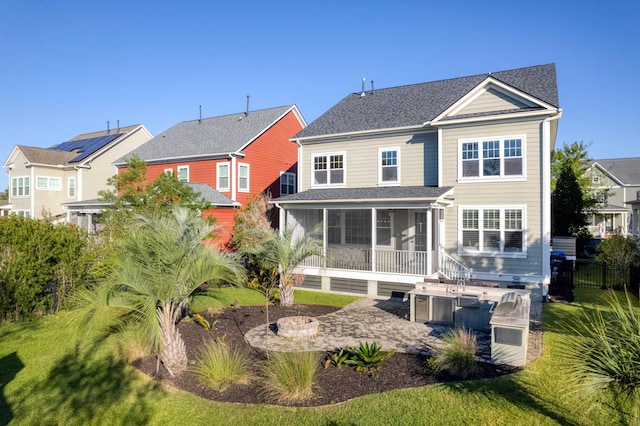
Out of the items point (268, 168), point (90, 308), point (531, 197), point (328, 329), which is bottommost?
point (328, 329)

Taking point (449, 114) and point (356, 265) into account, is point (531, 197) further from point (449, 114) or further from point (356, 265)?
point (356, 265)

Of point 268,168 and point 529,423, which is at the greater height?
point 268,168

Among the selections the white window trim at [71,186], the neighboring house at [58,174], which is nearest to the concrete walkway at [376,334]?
the neighboring house at [58,174]

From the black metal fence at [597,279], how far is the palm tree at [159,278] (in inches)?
544

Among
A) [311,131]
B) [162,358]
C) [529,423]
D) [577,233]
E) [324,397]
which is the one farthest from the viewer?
[577,233]

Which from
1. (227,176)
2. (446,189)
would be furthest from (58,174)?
(446,189)

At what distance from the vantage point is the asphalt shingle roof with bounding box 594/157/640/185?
45.8 m

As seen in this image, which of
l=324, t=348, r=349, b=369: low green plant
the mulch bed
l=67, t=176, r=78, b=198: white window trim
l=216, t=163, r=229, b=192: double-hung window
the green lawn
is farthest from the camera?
l=67, t=176, r=78, b=198: white window trim

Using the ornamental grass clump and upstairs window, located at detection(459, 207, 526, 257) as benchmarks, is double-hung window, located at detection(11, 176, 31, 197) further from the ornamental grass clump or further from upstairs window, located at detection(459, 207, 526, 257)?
the ornamental grass clump

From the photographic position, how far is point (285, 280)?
45.1 feet

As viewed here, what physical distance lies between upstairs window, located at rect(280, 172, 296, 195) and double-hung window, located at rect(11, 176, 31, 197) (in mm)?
20261

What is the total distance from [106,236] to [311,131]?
9.87m

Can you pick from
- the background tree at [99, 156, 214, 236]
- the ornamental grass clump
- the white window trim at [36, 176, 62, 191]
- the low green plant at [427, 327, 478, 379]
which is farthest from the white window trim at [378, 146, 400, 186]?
the white window trim at [36, 176, 62, 191]

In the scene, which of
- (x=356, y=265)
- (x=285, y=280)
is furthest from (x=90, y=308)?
(x=356, y=265)
